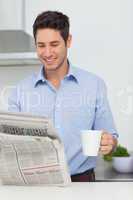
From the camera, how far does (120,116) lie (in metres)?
2.54

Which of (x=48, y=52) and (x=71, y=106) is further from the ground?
(x=48, y=52)

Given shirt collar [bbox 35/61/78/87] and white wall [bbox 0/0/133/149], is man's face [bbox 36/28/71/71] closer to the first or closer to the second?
shirt collar [bbox 35/61/78/87]

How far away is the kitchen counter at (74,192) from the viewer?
45.7 inches

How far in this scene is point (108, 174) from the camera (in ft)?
6.57

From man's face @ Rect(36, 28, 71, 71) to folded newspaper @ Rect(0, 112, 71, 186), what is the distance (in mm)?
462

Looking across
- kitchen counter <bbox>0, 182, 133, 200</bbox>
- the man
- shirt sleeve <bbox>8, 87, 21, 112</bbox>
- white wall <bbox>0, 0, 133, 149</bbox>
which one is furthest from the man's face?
white wall <bbox>0, 0, 133, 149</bbox>

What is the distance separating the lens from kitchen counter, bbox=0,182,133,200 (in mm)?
1160

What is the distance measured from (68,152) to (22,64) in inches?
41.6

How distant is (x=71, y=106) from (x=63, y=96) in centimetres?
5

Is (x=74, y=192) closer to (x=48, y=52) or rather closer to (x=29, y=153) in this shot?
(x=29, y=153)

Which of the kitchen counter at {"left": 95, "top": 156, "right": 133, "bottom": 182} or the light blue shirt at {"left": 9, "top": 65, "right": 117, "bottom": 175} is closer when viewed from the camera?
the light blue shirt at {"left": 9, "top": 65, "right": 117, "bottom": 175}

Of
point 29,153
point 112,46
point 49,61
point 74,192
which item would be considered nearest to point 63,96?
point 49,61

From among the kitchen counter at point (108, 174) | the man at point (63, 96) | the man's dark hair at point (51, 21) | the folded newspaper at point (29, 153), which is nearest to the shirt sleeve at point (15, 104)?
the man at point (63, 96)

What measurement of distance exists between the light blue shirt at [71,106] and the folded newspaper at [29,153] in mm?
353
